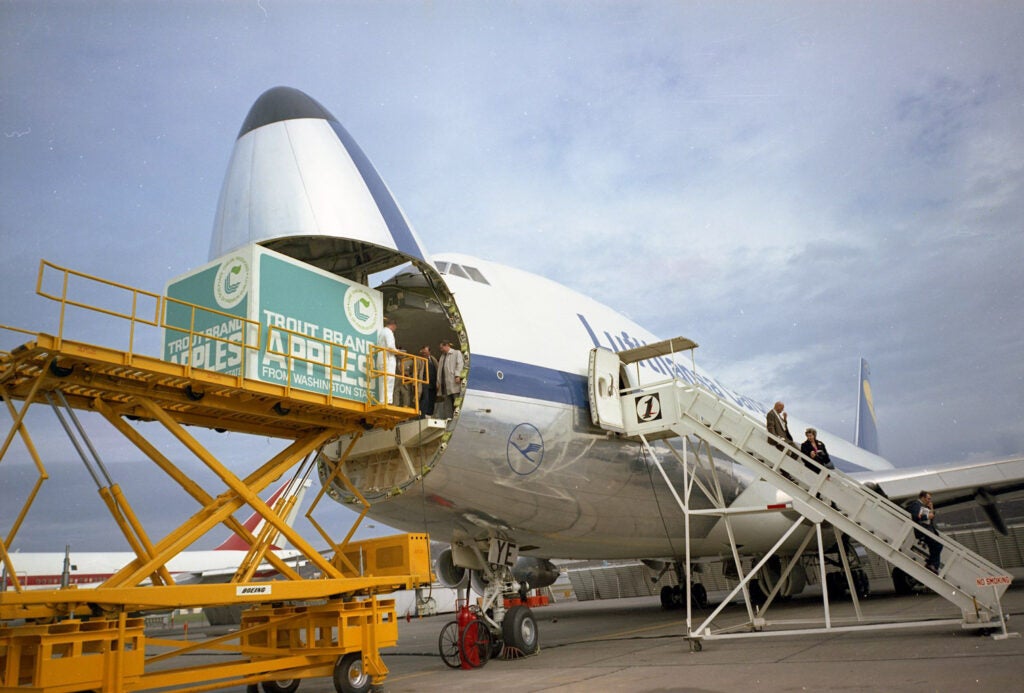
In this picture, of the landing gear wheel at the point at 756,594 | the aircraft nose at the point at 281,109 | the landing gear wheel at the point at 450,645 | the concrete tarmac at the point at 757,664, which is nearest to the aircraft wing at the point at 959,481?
the concrete tarmac at the point at 757,664

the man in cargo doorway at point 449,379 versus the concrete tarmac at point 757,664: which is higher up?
the man in cargo doorway at point 449,379

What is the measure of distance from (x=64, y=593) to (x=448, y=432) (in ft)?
14.1

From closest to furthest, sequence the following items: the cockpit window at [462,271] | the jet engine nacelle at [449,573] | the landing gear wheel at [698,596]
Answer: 1. the cockpit window at [462,271]
2. the jet engine nacelle at [449,573]
3. the landing gear wheel at [698,596]

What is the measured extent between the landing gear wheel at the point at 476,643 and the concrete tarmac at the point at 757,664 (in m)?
0.16

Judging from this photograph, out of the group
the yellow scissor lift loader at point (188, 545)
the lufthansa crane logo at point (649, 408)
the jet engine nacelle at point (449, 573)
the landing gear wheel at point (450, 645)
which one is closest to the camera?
the yellow scissor lift loader at point (188, 545)

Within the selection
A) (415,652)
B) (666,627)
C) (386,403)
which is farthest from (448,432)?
(666,627)

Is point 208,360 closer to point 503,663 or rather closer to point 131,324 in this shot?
point 131,324

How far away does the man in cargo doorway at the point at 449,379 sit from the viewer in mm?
9398

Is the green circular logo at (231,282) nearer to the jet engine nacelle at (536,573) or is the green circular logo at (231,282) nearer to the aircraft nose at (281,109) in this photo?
the aircraft nose at (281,109)

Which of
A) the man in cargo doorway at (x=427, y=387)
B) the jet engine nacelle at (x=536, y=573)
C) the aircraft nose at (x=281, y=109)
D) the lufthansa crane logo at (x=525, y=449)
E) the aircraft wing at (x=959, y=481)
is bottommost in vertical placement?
the jet engine nacelle at (x=536, y=573)

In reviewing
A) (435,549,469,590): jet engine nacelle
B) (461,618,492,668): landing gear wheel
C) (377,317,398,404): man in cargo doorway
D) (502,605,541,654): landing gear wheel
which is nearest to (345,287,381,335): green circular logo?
(377,317,398,404): man in cargo doorway

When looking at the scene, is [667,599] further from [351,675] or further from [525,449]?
[351,675]

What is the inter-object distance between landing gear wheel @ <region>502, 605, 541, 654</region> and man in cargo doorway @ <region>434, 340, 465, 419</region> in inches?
112

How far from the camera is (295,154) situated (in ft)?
27.9
